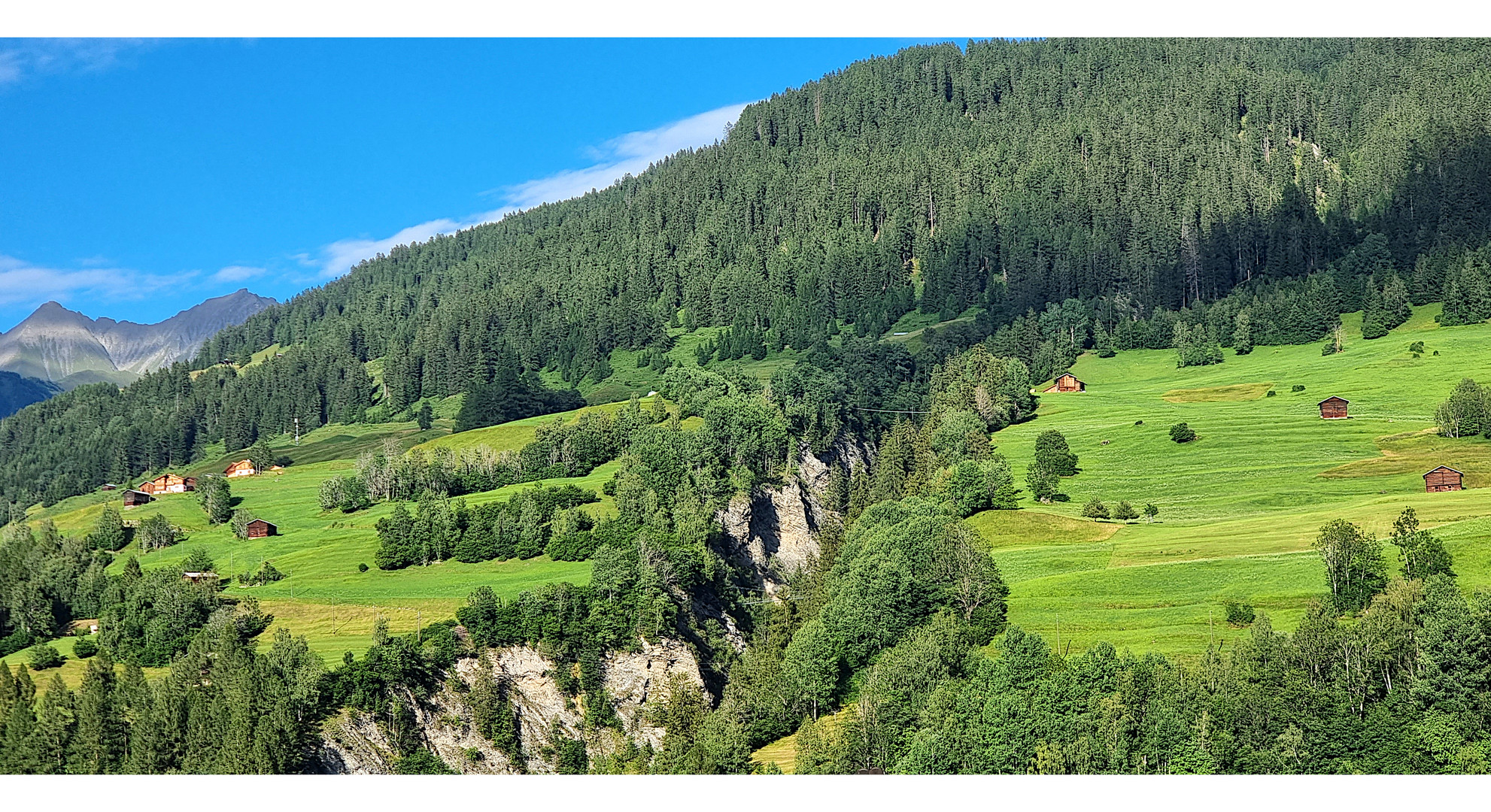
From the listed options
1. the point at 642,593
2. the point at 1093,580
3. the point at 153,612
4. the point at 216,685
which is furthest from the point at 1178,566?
the point at 153,612

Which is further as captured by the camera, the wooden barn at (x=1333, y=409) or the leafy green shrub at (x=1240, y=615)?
the wooden barn at (x=1333, y=409)

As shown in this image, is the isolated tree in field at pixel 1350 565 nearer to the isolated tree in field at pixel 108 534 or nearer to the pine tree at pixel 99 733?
the pine tree at pixel 99 733

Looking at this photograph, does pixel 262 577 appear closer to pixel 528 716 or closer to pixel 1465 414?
pixel 528 716

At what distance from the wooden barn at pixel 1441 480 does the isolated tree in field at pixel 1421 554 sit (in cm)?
2495

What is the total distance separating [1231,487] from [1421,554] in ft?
130

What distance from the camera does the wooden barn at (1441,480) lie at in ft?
401

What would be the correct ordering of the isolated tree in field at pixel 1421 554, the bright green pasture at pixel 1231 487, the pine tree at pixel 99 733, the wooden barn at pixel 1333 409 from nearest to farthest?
the pine tree at pixel 99 733 < the isolated tree in field at pixel 1421 554 < the bright green pasture at pixel 1231 487 < the wooden barn at pixel 1333 409

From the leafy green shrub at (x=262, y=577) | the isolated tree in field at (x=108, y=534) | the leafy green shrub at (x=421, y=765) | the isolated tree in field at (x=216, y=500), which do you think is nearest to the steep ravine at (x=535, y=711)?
the leafy green shrub at (x=421, y=765)

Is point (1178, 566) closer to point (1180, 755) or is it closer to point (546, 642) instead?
point (1180, 755)

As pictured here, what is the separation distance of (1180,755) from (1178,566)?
37.4 m

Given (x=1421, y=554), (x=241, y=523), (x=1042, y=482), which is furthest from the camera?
(x=241, y=523)

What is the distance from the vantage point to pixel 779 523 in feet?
550

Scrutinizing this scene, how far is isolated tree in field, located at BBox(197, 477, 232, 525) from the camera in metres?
165

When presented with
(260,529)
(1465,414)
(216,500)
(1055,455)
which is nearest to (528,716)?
(260,529)
